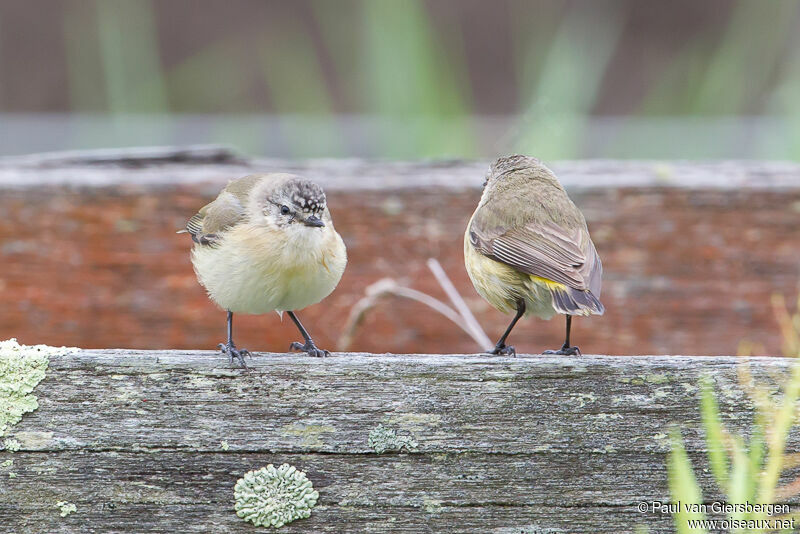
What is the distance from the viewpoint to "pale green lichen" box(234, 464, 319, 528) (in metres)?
2.21

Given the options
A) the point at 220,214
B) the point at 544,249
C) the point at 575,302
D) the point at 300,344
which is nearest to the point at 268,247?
the point at 220,214

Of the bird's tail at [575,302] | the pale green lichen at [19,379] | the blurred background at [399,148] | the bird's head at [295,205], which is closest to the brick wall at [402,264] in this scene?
the blurred background at [399,148]

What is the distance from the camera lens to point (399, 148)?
4.92 m

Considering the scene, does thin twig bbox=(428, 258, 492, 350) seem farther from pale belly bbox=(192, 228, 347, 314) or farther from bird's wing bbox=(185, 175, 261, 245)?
bird's wing bbox=(185, 175, 261, 245)

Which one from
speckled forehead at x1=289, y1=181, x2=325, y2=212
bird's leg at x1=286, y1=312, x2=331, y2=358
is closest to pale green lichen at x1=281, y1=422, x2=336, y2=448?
bird's leg at x1=286, y1=312, x2=331, y2=358

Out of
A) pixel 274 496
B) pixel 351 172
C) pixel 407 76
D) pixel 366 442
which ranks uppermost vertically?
pixel 407 76

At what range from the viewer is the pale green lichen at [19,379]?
224 centimetres

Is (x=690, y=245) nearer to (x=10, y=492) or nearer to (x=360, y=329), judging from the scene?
(x=360, y=329)

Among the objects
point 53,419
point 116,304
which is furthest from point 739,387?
point 116,304

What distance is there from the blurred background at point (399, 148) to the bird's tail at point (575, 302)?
545 mm

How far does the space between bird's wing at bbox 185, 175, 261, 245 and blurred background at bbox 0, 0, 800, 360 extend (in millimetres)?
138

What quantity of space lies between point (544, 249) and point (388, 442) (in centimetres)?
129

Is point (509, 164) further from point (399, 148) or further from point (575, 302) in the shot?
point (399, 148)

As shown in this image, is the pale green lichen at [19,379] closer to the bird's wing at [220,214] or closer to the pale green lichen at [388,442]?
the pale green lichen at [388,442]
